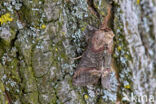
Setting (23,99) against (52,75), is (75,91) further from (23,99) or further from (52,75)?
(23,99)

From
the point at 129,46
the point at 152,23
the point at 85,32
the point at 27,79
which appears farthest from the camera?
the point at 152,23

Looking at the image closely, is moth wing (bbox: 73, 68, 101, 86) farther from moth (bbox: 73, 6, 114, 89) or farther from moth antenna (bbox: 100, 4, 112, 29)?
moth antenna (bbox: 100, 4, 112, 29)

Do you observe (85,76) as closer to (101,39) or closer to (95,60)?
(95,60)

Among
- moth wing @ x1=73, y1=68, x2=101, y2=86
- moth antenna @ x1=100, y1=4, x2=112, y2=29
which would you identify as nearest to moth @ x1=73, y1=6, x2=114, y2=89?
moth wing @ x1=73, y1=68, x2=101, y2=86

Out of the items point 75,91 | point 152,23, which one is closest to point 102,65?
point 75,91

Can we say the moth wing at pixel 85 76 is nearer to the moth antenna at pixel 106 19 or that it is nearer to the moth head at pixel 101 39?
the moth head at pixel 101 39

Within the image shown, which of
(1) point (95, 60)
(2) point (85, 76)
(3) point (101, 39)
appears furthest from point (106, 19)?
(2) point (85, 76)

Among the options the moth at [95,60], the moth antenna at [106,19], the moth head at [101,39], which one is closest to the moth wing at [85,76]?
the moth at [95,60]
